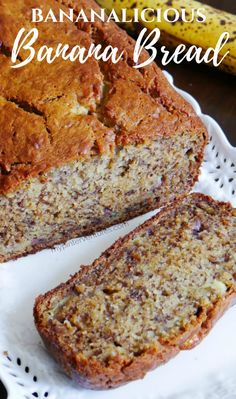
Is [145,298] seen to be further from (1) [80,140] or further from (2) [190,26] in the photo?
(2) [190,26]

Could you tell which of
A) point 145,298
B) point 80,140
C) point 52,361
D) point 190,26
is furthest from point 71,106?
point 190,26

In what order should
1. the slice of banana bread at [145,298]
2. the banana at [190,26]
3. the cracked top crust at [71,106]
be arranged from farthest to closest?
the banana at [190,26] < the cracked top crust at [71,106] < the slice of banana bread at [145,298]

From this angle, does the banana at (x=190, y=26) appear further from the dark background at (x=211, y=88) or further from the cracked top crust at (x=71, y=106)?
the cracked top crust at (x=71, y=106)

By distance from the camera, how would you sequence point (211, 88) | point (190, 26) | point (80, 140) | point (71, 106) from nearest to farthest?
1. point (80, 140)
2. point (71, 106)
3. point (190, 26)
4. point (211, 88)

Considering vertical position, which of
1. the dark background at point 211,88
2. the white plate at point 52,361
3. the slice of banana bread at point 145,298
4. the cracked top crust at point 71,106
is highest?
the cracked top crust at point 71,106

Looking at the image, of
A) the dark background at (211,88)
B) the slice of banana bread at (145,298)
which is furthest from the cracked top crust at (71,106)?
the dark background at (211,88)

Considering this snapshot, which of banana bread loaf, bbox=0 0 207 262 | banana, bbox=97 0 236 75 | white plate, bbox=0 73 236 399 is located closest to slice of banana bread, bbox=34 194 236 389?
white plate, bbox=0 73 236 399

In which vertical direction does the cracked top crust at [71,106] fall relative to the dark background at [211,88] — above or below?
above
